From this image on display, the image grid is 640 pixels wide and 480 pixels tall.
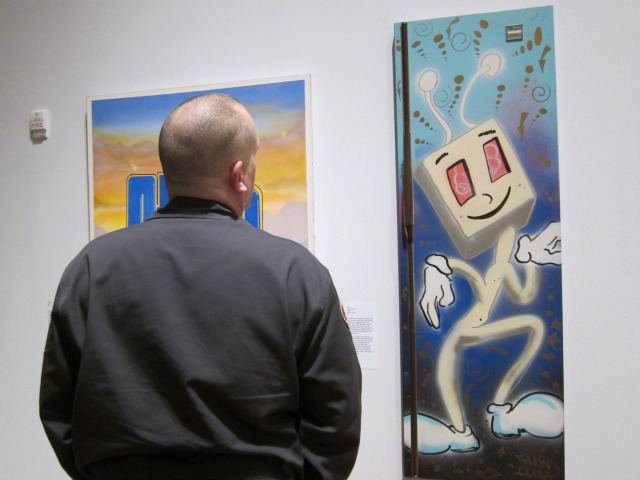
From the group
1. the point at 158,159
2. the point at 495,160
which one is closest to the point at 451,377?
the point at 495,160

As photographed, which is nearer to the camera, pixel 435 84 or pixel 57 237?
pixel 435 84

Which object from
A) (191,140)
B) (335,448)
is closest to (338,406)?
(335,448)

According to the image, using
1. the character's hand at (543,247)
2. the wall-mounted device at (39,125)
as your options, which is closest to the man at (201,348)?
the character's hand at (543,247)

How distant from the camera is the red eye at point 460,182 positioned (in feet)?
4.42

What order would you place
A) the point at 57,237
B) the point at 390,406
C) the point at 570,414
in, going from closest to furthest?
the point at 570,414 → the point at 390,406 → the point at 57,237

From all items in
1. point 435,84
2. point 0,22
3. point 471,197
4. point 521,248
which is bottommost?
point 521,248

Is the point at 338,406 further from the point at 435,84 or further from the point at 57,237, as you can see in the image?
the point at 57,237

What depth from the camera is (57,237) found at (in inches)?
66.6

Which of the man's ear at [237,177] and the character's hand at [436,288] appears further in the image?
the character's hand at [436,288]

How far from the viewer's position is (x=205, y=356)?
78 cm

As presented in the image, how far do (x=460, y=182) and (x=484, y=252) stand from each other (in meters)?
0.19

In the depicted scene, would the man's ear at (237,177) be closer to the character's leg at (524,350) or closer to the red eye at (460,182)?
the red eye at (460,182)

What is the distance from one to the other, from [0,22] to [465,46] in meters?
1.57

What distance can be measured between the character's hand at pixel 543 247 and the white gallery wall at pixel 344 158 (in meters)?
0.04
